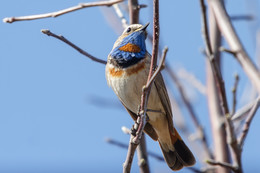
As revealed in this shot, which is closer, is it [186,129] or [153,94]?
[153,94]

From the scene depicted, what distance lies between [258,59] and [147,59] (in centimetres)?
99

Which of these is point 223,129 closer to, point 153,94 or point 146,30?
point 153,94

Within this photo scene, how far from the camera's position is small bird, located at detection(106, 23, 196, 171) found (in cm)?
379

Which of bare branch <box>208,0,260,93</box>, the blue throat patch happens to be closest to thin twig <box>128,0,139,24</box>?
the blue throat patch

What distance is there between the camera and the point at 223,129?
13.0 ft


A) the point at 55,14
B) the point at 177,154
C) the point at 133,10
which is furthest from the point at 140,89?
the point at 55,14

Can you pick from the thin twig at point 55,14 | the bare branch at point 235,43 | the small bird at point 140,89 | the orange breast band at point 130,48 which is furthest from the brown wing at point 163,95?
the bare branch at point 235,43

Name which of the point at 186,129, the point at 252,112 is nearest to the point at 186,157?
the point at 186,129

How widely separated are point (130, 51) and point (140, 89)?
0.45 metres

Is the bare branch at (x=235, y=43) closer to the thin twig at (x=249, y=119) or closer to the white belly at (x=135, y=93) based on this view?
the thin twig at (x=249, y=119)

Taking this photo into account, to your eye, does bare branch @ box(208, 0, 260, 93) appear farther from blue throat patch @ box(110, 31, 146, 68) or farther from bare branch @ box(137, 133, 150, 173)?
blue throat patch @ box(110, 31, 146, 68)

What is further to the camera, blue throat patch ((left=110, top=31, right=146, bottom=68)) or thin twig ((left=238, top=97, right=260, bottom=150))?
blue throat patch ((left=110, top=31, right=146, bottom=68))

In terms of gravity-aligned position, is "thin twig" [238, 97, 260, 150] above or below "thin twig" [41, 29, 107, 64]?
below

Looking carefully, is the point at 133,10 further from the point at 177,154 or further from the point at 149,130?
the point at 177,154
